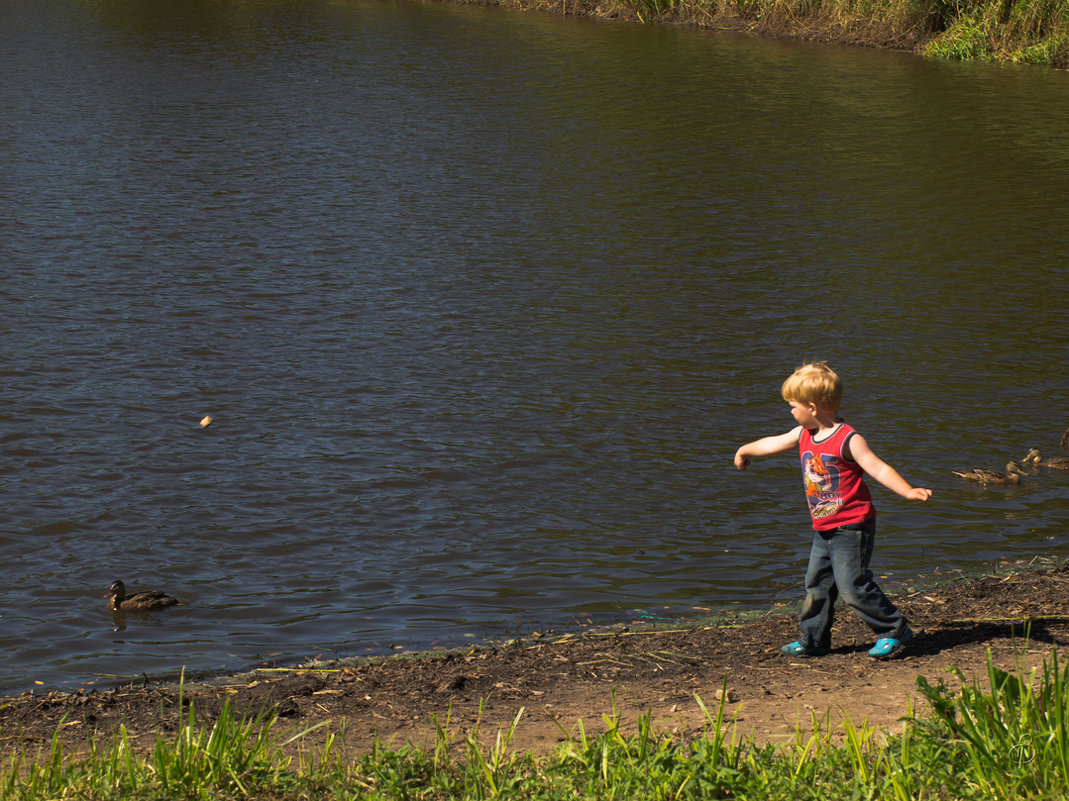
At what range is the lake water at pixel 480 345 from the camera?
25.0 ft

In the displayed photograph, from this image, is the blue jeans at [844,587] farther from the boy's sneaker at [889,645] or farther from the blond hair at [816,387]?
the blond hair at [816,387]

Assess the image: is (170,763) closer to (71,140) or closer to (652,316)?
(652,316)

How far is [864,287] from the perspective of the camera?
570 inches

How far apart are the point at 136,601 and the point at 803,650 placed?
11.9ft

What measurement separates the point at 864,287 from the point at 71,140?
13.5 m

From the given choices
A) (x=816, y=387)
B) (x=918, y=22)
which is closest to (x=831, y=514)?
(x=816, y=387)

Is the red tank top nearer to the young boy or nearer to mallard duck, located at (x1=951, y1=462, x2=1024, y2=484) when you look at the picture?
the young boy

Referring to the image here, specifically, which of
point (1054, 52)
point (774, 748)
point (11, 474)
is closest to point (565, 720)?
point (774, 748)

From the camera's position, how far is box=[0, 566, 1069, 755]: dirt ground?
5.09 meters

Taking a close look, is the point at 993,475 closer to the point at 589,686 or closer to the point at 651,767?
the point at 589,686

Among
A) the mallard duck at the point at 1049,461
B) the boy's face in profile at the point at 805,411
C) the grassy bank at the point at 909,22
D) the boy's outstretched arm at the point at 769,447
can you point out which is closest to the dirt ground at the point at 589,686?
the boy's outstretched arm at the point at 769,447

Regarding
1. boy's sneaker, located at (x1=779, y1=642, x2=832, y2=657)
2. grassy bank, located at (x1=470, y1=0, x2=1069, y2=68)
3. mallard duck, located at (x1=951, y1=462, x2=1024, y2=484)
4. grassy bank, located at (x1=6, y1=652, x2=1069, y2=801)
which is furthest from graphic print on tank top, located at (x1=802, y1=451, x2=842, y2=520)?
grassy bank, located at (x1=470, y1=0, x2=1069, y2=68)

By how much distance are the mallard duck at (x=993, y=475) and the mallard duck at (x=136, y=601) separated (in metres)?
5.62

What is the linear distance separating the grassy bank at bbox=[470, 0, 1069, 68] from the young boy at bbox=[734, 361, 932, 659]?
2794cm
